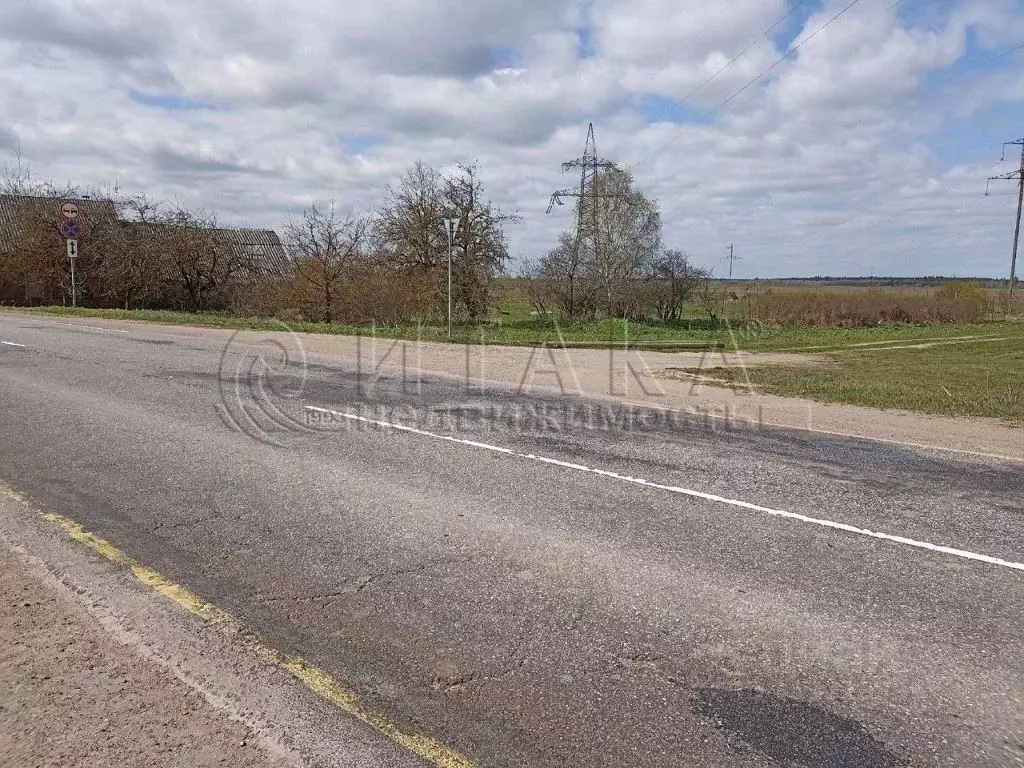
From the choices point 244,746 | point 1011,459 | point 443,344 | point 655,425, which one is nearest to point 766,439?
point 655,425

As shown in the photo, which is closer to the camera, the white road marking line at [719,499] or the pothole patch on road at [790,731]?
the pothole patch on road at [790,731]

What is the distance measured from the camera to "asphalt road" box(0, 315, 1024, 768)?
10.4ft

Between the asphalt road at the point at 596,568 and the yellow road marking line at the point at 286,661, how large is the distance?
79 mm

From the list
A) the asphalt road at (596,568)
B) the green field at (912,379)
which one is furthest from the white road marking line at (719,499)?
the green field at (912,379)

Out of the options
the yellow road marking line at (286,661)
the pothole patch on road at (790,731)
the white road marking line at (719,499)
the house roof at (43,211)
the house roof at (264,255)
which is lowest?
the pothole patch on road at (790,731)

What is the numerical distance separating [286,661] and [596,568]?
1.98m

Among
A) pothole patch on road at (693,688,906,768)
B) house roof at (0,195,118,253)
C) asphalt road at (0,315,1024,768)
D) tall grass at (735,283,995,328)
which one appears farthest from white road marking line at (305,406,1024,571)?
house roof at (0,195,118,253)

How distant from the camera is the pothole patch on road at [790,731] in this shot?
292cm

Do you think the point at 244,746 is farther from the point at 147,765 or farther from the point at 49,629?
the point at 49,629

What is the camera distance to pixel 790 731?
3.08 m

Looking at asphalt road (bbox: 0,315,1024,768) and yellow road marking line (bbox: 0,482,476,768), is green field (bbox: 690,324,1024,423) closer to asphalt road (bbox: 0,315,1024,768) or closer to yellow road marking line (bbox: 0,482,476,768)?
asphalt road (bbox: 0,315,1024,768)

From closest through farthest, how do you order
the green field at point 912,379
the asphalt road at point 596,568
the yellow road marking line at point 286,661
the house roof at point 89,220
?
the yellow road marking line at point 286,661 < the asphalt road at point 596,568 < the green field at point 912,379 < the house roof at point 89,220

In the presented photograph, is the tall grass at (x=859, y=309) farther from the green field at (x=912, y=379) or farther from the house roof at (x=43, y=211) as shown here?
the house roof at (x=43, y=211)

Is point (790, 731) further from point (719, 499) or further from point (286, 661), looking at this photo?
point (719, 499)
